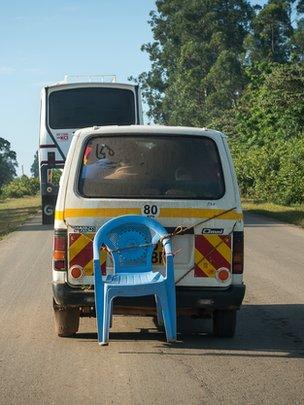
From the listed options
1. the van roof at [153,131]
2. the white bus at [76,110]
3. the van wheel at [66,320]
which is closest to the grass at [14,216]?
the white bus at [76,110]

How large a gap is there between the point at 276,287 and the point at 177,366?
461 centimetres

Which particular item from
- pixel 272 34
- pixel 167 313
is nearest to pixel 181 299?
pixel 167 313

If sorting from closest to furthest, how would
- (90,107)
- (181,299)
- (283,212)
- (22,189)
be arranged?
(181,299) → (90,107) → (283,212) → (22,189)

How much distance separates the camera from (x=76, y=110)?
20438 mm

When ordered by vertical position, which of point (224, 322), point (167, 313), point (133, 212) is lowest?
point (224, 322)

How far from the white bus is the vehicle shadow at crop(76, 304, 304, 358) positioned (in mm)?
11429

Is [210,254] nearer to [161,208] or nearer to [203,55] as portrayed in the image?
[161,208]

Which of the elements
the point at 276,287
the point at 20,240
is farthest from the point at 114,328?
the point at 20,240

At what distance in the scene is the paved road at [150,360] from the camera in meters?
6.03

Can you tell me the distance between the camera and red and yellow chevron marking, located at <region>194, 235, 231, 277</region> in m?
7.49

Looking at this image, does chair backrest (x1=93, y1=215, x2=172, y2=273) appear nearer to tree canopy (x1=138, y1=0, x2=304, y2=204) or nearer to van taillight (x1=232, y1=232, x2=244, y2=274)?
van taillight (x1=232, y1=232, x2=244, y2=274)

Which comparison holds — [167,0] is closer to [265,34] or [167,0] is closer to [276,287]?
[265,34]

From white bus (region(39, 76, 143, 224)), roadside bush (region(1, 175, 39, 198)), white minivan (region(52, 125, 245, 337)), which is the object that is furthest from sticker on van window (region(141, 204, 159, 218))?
roadside bush (region(1, 175, 39, 198))

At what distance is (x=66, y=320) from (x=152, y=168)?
168 cm
